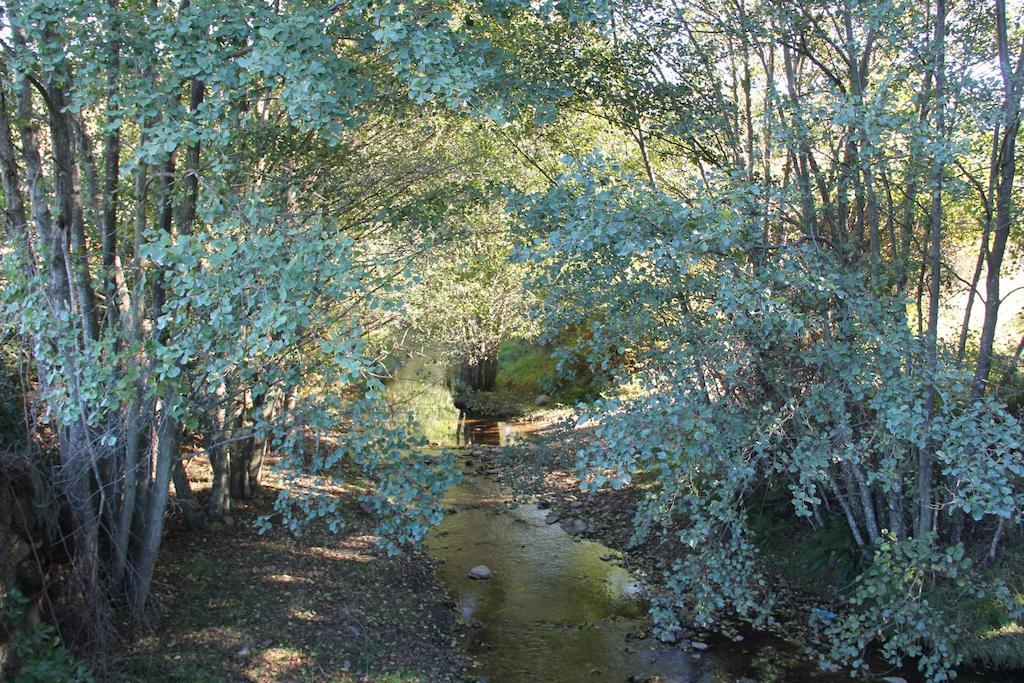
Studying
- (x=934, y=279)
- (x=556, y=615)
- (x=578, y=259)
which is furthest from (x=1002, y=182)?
(x=556, y=615)

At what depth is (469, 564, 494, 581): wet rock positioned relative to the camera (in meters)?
11.3

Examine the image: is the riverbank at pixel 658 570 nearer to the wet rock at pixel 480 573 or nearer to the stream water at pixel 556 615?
the stream water at pixel 556 615

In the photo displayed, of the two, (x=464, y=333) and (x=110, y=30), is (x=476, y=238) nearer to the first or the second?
(x=110, y=30)

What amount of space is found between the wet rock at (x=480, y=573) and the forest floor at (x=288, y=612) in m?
0.59

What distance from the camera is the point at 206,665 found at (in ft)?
24.1

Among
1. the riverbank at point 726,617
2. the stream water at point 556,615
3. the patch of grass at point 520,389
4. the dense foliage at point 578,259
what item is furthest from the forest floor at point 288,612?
the patch of grass at point 520,389

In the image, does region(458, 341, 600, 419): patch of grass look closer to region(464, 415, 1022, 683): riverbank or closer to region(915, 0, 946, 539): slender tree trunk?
region(464, 415, 1022, 683): riverbank

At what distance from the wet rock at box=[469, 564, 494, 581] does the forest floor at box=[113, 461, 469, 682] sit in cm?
59

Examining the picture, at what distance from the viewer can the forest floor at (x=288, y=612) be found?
24.9 feet

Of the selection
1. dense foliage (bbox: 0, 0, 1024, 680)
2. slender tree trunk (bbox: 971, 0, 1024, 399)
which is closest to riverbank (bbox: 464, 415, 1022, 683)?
dense foliage (bbox: 0, 0, 1024, 680)

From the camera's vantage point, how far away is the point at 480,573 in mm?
11367

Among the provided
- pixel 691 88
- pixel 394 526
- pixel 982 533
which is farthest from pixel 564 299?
pixel 982 533

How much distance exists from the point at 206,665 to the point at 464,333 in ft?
57.2

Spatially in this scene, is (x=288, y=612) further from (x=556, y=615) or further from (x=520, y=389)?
(x=520, y=389)
